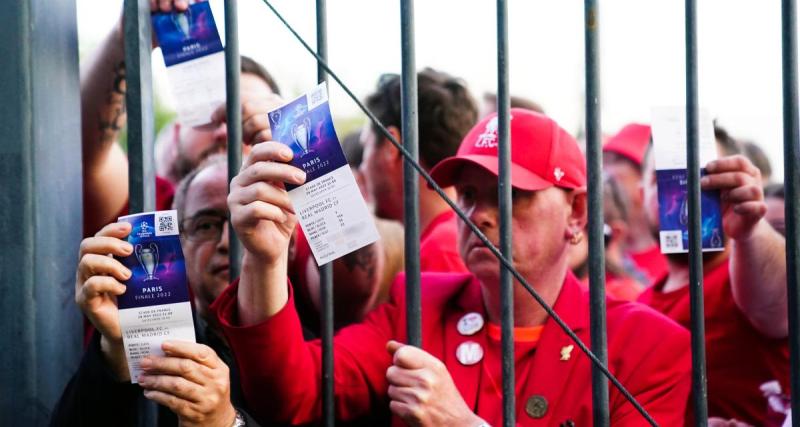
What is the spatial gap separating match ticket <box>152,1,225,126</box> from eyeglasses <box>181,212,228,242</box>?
78cm

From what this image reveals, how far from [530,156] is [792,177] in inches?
33.8

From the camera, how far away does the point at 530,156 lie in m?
2.66

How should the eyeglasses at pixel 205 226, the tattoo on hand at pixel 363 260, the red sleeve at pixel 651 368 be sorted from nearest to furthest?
the red sleeve at pixel 651 368
the eyeglasses at pixel 205 226
the tattoo on hand at pixel 363 260

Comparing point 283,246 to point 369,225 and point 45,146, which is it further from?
point 45,146

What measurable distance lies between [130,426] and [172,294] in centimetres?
40

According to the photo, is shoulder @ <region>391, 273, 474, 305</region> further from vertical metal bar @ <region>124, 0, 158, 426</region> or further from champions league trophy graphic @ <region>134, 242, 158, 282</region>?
champions league trophy graphic @ <region>134, 242, 158, 282</region>

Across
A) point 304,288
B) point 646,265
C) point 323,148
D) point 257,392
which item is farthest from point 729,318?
point 646,265

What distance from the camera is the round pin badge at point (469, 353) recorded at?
8.14 ft

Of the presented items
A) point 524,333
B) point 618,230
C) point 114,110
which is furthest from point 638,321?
point 618,230

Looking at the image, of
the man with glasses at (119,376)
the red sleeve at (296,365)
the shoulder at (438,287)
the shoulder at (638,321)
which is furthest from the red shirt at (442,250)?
the man with glasses at (119,376)

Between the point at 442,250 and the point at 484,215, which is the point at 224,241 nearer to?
the point at 442,250

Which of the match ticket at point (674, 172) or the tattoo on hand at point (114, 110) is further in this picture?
the tattoo on hand at point (114, 110)

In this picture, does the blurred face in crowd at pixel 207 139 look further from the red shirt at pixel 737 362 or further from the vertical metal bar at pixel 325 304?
the red shirt at pixel 737 362

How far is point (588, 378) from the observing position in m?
2.36
